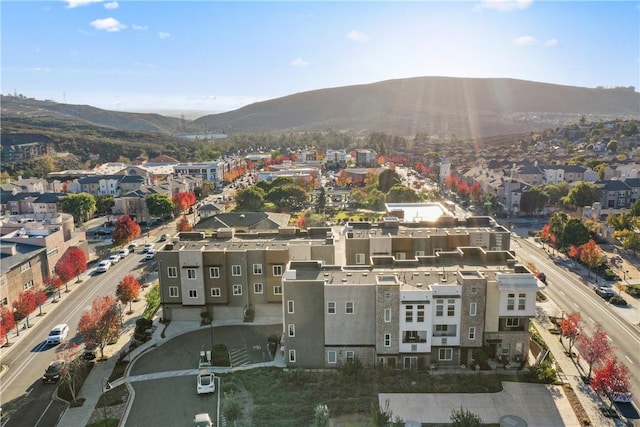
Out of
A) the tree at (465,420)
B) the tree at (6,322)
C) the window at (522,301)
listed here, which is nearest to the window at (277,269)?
the window at (522,301)

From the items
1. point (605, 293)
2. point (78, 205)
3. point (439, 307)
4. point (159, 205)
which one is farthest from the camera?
point (78, 205)

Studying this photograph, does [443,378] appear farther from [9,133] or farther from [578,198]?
[9,133]

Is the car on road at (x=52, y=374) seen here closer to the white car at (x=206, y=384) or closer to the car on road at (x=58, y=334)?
the car on road at (x=58, y=334)

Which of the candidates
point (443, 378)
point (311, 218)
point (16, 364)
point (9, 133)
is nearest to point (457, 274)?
point (443, 378)

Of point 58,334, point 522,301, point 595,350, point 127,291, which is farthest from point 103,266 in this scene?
point 595,350

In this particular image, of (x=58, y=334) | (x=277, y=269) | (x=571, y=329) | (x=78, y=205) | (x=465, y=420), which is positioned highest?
(x=277, y=269)

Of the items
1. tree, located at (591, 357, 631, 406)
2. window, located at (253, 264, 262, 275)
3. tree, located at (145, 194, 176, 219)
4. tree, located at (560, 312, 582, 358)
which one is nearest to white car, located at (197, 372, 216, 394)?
window, located at (253, 264, 262, 275)

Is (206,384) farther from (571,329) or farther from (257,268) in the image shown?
(571,329)
